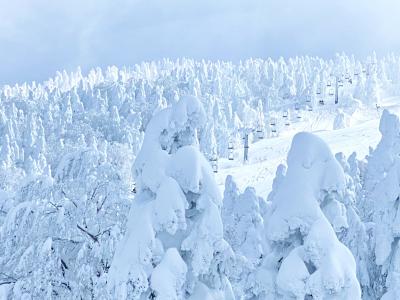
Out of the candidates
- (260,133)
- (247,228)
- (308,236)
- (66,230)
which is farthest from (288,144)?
(308,236)

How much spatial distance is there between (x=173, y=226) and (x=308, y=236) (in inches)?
138

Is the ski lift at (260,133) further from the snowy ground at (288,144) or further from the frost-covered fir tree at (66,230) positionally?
the frost-covered fir tree at (66,230)

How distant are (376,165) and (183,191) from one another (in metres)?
25.3

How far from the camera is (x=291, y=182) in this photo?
698 inches

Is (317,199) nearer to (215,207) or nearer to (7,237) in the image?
(215,207)

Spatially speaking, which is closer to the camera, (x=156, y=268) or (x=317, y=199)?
(x=156, y=268)

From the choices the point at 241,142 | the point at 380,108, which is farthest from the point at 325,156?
the point at 380,108

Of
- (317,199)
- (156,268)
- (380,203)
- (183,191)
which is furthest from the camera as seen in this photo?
(380,203)

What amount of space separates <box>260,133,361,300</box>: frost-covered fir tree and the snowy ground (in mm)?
65821

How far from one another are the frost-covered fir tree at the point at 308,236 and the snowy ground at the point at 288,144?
6582 centimetres

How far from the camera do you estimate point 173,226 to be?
49.8 feet

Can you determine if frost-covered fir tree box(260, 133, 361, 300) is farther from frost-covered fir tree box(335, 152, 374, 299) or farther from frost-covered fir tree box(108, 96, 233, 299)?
frost-covered fir tree box(335, 152, 374, 299)

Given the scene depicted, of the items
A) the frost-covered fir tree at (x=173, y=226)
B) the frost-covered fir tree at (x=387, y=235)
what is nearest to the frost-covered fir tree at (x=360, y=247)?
the frost-covered fir tree at (x=387, y=235)

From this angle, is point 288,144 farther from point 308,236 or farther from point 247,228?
point 308,236
